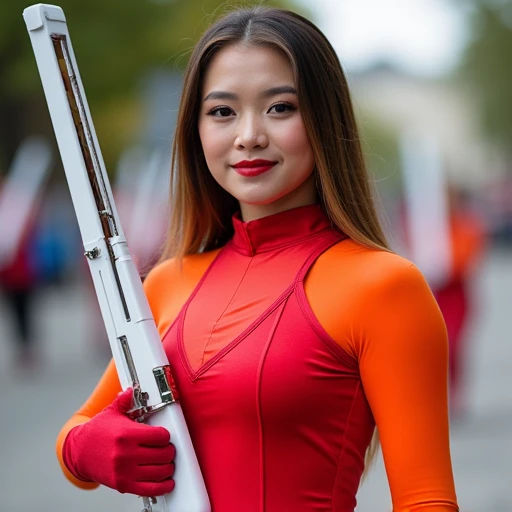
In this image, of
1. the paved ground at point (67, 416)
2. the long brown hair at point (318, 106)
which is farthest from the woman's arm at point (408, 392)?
the paved ground at point (67, 416)

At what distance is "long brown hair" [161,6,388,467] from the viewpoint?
217 cm

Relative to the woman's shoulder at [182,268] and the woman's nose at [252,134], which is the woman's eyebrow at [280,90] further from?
the woman's shoulder at [182,268]

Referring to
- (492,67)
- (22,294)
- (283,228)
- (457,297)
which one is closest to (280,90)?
(283,228)

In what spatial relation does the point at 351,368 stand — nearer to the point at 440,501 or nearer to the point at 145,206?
the point at 440,501

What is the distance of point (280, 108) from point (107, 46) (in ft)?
52.0

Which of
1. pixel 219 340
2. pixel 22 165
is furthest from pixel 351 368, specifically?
pixel 22 165

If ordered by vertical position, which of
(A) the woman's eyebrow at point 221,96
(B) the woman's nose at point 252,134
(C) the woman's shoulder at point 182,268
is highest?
(A) the woman's eyebrow at point 221,96

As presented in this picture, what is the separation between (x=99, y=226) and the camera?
7.27ft

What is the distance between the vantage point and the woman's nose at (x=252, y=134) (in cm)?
215

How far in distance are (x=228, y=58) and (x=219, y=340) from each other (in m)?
0.56

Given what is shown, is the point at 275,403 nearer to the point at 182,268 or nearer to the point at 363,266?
the point at 363,266

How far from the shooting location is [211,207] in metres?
2.48

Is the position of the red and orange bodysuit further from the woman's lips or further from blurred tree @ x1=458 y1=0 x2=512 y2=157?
blurred tree @ x1=458 y1=0 x2=512 y2=157

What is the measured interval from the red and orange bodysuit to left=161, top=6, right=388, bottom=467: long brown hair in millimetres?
78
